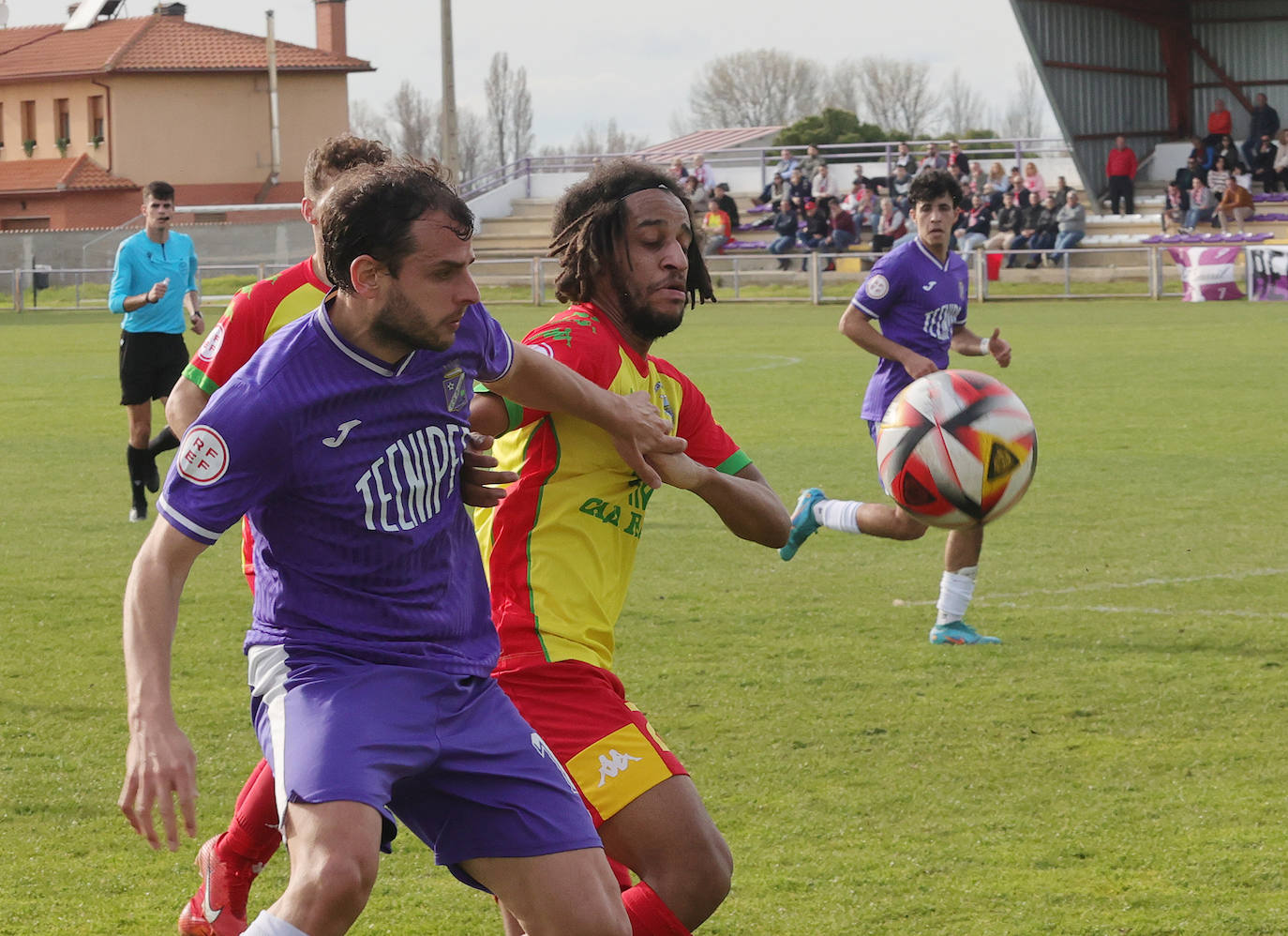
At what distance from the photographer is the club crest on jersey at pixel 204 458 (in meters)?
2.98

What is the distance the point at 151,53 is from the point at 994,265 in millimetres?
41365

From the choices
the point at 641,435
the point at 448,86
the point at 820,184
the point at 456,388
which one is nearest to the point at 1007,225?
the point at 820,184

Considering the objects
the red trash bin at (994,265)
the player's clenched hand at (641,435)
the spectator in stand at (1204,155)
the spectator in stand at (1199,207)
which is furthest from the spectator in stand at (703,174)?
the player's clenched hand at (641,435)

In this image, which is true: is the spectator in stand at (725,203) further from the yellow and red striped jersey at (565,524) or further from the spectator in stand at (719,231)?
the yellow and red striped jersey at (565,524)

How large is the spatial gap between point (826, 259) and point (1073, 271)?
4968 millimetres

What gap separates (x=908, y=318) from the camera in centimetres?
830

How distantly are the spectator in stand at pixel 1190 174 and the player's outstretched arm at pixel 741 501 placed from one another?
111 ft

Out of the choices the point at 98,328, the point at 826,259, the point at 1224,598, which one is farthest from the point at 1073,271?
the point at 1224,598

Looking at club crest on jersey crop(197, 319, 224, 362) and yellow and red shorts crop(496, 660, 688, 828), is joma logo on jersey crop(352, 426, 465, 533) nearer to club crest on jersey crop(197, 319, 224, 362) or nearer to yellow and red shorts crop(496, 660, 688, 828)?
yellow and red shorts crop(496, 660, 688, 828)

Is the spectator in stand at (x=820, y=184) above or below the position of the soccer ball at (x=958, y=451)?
above

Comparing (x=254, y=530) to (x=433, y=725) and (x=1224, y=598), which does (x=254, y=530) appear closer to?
(x=433, y=725)

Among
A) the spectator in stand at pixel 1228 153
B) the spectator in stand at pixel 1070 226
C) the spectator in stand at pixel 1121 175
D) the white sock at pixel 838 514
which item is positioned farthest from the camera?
the spectator in stand at pixel 1121 175

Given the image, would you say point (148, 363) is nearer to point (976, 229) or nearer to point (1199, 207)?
point (976, 229)

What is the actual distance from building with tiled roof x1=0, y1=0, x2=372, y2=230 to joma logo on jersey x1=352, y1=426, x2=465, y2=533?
59033 mm
